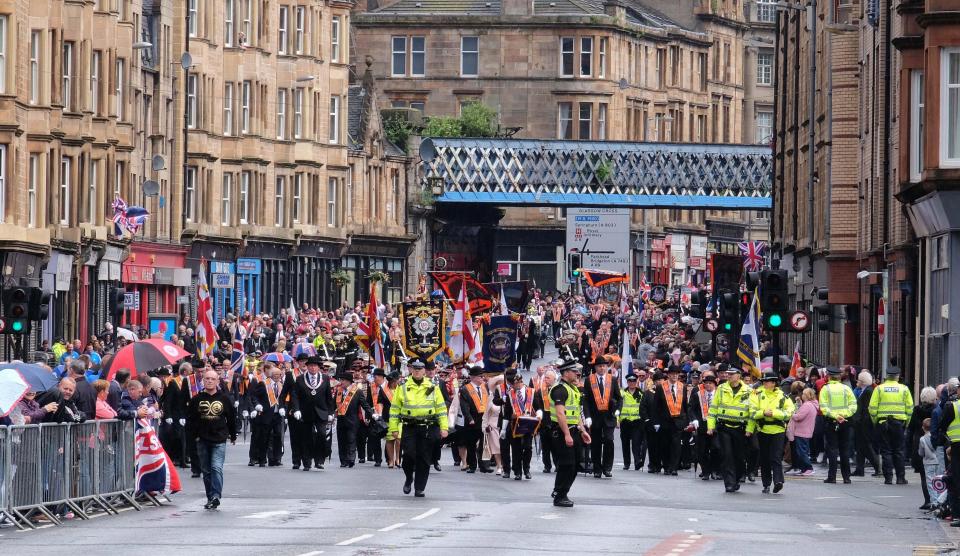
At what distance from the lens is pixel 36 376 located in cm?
2481

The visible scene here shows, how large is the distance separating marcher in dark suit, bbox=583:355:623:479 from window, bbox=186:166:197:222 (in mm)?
38389

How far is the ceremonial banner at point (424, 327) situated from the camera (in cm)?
4681

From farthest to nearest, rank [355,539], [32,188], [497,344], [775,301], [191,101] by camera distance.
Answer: [191,101], [32,188], [497,344], [775,301], [355,539]

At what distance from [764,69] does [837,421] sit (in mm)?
101248

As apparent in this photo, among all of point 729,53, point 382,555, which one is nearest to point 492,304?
point 382,555

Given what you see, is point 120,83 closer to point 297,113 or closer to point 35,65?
point 35,65

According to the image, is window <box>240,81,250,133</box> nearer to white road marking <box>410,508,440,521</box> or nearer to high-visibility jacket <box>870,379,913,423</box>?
high-visibility jacket <box>870,379,913,423</box>

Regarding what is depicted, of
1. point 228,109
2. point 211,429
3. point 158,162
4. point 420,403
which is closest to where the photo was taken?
point 211,429

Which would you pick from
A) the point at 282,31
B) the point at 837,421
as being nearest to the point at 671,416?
the point at 837,421

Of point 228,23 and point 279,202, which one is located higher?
point 228,23

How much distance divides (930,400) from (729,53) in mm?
99916

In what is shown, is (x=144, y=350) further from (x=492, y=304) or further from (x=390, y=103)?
(x=390, y=103)

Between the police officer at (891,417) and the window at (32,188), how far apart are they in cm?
2293

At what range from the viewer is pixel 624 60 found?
373 ft
